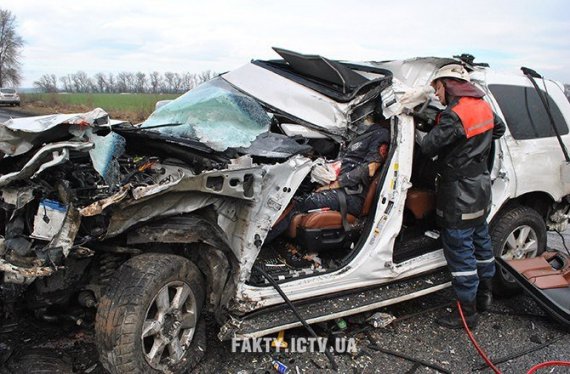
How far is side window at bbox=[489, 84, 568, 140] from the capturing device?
13.2 feet

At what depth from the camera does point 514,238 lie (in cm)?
419

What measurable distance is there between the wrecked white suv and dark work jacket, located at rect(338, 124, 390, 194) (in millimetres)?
111

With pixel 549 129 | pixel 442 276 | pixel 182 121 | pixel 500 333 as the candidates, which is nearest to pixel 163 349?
pixel 182 121

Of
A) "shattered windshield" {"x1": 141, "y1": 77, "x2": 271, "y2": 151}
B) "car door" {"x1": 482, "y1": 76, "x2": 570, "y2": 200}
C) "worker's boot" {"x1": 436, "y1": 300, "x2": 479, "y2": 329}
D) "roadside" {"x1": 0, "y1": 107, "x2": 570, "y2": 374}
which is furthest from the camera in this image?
"car door" {"x1": 482, "y1": 76, "x2": 570, "y2": 200}

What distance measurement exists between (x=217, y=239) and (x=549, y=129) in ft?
10.8

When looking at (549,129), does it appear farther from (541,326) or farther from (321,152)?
(321,152)

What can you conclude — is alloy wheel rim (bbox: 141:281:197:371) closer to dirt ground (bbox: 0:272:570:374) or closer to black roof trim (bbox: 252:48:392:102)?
dirt ground (bbox: 0:272:570:374)

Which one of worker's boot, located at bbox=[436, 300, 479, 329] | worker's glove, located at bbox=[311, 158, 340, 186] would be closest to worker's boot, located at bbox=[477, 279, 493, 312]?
worker's boot, located at bbox=[436, 300, 479, 329]

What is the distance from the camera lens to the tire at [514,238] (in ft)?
13.3

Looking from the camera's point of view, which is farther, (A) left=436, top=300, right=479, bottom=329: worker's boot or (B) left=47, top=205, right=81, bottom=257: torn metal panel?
(A) left=436, top=300, right=479, bottom=329: worker's boot

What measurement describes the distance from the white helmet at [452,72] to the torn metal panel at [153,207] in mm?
2083

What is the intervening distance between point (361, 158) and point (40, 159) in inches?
90.6

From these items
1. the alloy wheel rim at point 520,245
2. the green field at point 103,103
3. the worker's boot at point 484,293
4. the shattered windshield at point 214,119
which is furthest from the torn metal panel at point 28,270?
the green field at point 103,103

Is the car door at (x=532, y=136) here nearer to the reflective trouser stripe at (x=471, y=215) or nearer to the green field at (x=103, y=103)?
the reflective trouser stripe at (x=471, y=215)
